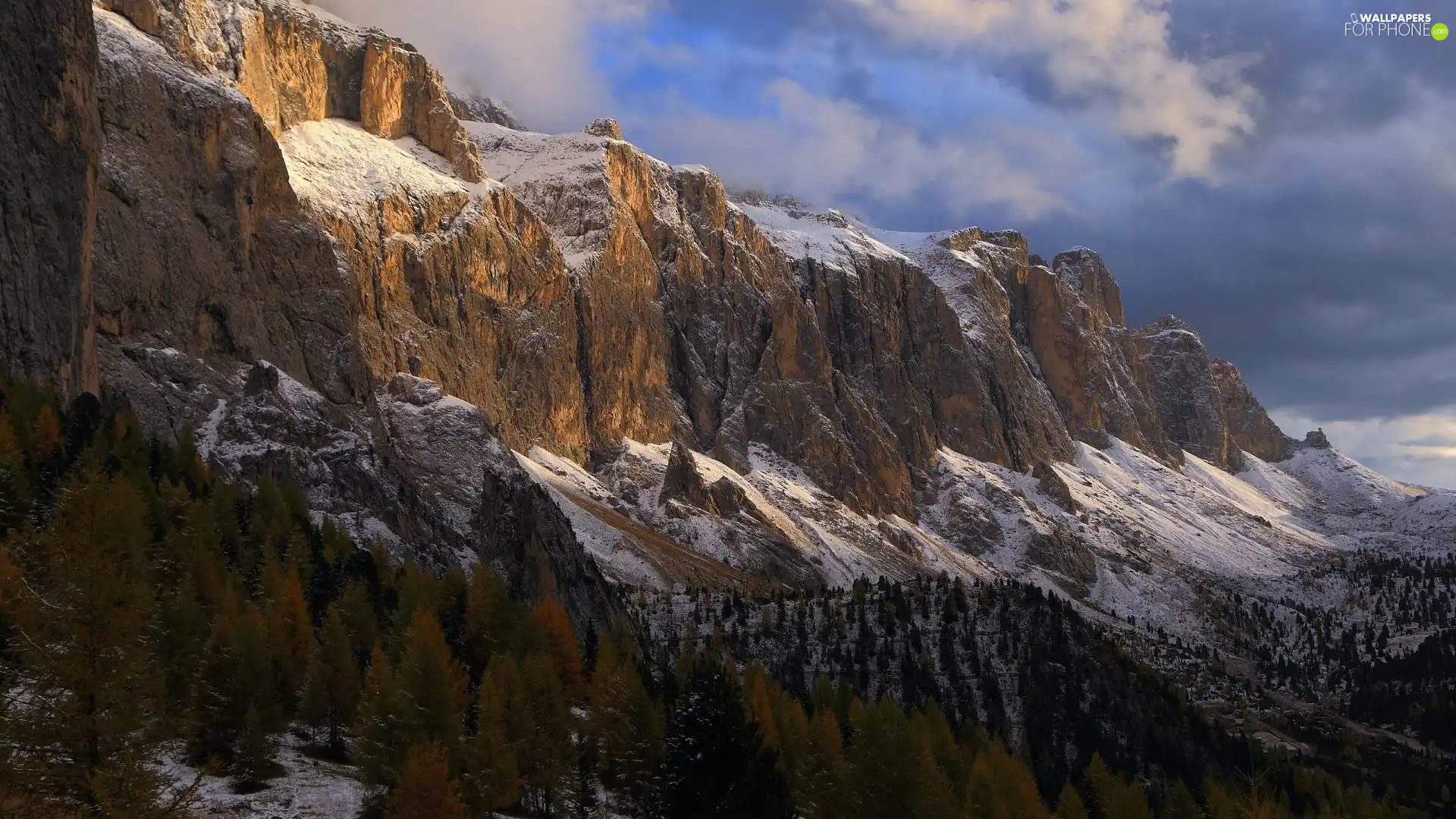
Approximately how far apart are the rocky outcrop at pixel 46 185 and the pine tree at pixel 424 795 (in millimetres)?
76701

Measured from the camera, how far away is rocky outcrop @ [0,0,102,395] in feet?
340

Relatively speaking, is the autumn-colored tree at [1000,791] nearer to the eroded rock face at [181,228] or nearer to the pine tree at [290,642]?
the pine tree at [290,642]

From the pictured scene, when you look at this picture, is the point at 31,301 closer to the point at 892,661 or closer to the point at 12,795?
the point at 12,795

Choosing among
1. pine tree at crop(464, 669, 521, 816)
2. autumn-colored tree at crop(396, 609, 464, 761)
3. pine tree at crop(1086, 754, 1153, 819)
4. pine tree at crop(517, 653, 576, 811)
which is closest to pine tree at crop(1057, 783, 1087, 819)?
pine tree at crop(1086, 754, 1153, 819)

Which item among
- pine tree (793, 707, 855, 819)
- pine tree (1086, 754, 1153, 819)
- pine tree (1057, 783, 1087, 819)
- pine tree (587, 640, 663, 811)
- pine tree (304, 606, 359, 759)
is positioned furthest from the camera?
pine tree (1086, 754, 1153, 819)

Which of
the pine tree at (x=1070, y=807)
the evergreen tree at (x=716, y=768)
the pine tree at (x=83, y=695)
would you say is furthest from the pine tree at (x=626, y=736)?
the pine tree at (x=83, y=695)

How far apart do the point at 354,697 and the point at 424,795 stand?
55.9ft

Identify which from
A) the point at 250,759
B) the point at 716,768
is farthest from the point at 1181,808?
the point at 250,759

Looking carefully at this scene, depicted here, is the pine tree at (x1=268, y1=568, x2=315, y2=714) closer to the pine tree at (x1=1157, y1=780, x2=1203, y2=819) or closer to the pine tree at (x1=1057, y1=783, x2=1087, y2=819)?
the pine tree at (x1=1057, y1=783, x2=1087, y2=819)

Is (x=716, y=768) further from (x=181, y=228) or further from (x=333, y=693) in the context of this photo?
(x=181, y=228)

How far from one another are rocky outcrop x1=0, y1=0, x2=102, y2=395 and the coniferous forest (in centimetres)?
759

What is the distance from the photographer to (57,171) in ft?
358

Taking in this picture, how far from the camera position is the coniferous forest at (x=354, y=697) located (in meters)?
31.1

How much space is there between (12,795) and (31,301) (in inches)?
3646
